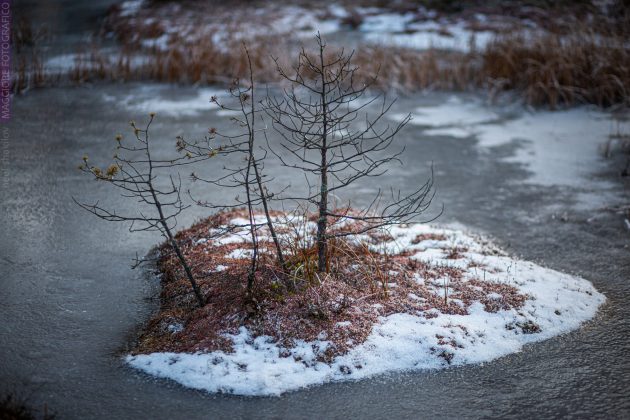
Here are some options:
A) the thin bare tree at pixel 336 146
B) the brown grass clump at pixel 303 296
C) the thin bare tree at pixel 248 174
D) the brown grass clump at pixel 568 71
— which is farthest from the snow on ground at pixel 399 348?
the brown grass clump at pixel 568 71

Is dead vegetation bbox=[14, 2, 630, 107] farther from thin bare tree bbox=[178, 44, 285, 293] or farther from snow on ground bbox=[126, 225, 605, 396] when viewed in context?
snow on ground bbox=[126, 225, 605, 396]

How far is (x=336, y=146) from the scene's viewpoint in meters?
4.11

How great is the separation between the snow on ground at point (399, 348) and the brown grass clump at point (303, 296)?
0.26 ft

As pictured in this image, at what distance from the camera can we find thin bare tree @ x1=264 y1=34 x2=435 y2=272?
14.1 feet

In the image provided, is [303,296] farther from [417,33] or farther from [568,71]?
[417,33]

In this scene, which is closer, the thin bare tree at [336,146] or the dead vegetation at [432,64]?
the thin bare tree at [336,146]

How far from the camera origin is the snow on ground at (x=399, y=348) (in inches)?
150

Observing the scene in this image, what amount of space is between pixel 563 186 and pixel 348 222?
11.8ft

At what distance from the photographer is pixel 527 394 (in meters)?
3.76

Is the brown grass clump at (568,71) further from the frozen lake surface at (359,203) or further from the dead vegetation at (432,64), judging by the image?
the frozen lake surface at (359,203)

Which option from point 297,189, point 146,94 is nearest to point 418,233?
point 297,189

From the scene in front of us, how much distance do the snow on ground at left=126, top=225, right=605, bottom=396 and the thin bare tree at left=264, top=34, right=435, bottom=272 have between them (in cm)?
86

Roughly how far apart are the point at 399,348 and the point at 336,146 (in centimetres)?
153

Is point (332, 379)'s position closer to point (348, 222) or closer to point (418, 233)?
point (348, 222)
